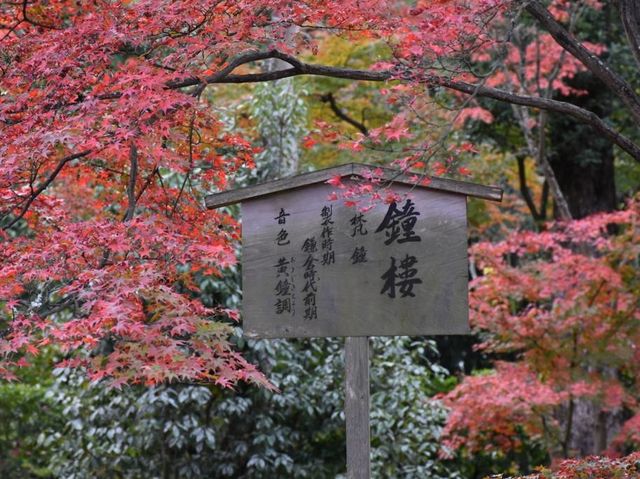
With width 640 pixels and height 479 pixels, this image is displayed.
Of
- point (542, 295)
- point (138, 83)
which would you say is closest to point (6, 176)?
point (138, 83)

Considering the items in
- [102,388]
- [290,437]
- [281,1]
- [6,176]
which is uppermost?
[281,1]

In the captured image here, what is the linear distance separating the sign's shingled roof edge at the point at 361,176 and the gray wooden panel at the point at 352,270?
2.0 inches

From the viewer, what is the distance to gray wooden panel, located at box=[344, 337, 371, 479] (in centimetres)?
482

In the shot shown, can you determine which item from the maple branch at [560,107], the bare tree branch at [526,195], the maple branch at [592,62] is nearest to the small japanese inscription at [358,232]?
the maple branch at [560,107]

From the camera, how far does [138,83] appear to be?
4645 millimetres

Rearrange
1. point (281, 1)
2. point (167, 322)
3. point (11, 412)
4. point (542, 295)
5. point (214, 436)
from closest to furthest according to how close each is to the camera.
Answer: point (167, 322)
point (281, 1)
point (214, 436)
point (542, 295)
point (11, 412)

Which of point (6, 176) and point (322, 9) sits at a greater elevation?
point (322, 9)

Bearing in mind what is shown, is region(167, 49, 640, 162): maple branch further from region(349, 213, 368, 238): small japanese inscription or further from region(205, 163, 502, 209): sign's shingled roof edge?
region(349, 213, 368, 238): small japanese inscription

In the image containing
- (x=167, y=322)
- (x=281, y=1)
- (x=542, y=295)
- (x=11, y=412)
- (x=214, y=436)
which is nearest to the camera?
(x=167, y=322)

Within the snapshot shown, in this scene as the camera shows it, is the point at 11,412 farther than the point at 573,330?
Yes

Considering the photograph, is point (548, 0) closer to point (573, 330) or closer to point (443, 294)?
point (573, 330)

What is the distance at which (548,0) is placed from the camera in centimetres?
1044

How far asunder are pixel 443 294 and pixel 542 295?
3.75 m

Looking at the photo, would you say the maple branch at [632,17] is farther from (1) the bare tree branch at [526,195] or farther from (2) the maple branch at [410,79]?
(1) the bare tree branch at [526,195]
